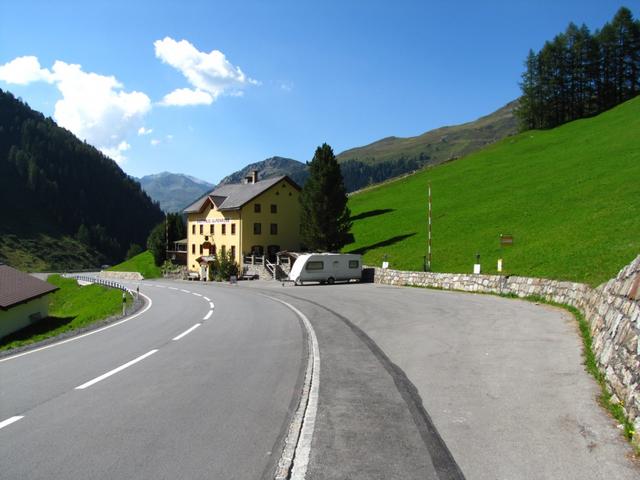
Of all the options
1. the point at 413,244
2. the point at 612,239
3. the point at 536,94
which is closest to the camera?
the point at 612,239

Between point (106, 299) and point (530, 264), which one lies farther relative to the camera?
point (106, 299)

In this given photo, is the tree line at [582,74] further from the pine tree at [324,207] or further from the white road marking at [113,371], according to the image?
the white road marking at [113,371]

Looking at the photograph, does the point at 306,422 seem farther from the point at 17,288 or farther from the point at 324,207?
the point at 324,207

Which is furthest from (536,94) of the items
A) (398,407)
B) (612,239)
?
(398,407)

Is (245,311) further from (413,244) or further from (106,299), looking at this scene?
(106,299)

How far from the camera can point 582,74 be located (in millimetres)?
87312

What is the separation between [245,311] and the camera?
21.3 meters

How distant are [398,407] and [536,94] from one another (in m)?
94.7

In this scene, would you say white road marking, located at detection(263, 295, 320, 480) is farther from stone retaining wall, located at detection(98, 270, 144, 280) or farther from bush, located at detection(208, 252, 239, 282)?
stone retaining wall, located at detection(98, 270, 144, 280)

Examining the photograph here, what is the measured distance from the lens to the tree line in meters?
85.2

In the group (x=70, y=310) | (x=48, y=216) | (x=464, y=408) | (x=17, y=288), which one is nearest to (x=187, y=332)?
(x=464, y=408)

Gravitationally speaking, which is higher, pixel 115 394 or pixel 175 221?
pixel 175 221

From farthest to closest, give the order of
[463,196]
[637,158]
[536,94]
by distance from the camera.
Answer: [536,94], [463,196], [637,158]

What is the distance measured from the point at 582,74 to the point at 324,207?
66.6m
